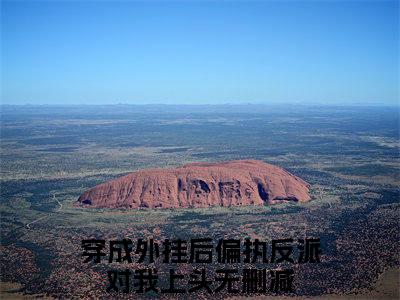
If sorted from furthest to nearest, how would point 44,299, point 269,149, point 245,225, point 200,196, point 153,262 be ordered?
point 269,149 < point 200,196 < point 245,225 < point 153,262 < point 44,299

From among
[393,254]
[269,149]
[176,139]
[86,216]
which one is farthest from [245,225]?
[176,139]

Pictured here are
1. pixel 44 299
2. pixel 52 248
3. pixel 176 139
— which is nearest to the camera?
pixel 44 299

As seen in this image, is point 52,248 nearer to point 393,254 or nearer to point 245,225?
point 245,225

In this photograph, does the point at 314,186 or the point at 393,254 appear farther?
the point at 314,186

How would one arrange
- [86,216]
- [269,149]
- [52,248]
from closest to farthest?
[52,248] → [86,216] → [269,149]

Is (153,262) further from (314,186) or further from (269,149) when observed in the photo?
(269,149)

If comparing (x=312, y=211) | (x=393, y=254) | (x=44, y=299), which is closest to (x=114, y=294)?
(x=44, y=299)
